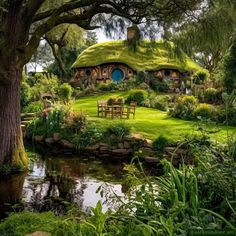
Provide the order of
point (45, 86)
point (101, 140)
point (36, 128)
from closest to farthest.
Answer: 1. point (101, 140)
2. point (36, 128)
3. point (45, 86)

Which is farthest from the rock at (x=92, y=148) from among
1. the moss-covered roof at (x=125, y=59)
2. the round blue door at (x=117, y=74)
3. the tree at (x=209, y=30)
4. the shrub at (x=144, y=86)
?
the round blue door at (x=117, y=74)

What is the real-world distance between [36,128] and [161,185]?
1207cm

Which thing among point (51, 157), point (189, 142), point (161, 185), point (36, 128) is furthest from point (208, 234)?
point (36, 128)

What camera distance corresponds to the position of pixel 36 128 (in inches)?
612

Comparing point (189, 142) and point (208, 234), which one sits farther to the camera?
point (189, 142)

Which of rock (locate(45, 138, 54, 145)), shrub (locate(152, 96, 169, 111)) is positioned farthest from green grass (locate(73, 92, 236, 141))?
shrub (locate(152, 96, 169, 111))

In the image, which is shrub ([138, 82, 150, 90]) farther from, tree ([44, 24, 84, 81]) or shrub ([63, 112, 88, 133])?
shrub ([63, 112, 88, 133])

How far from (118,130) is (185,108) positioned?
19.7ft

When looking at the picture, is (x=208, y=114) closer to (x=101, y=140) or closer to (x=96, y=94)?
(x=101, y=140)

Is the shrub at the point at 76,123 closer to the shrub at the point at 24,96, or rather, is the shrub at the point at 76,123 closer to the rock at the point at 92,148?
the rock at the point at 92,148

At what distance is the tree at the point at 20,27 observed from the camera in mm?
9219

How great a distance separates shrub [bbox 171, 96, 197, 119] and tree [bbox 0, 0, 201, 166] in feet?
29.6

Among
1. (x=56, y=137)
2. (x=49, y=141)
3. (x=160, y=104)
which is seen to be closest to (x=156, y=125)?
(x=56, y=137)

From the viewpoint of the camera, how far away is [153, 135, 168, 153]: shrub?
1216 centimetres
